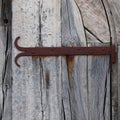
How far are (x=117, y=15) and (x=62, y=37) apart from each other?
0.85ft

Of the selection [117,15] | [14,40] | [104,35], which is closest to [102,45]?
[104,35]

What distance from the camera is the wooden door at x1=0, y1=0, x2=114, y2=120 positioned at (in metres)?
1.67

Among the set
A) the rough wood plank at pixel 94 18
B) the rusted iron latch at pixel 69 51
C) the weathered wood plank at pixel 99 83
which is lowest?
the weathered wood plank at pixel 99 83

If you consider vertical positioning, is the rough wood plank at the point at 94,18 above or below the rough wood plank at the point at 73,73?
above

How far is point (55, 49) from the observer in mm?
1668

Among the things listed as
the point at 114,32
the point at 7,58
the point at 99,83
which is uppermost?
the point at 114,32

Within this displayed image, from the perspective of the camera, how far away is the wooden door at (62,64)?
1.67 meters

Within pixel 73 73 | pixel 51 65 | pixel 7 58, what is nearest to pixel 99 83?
pixel 73 73

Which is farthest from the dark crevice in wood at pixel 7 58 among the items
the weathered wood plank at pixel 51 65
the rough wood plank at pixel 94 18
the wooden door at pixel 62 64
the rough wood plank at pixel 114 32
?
the rough wood plank at pixel 114 32

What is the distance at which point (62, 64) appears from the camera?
1.68 metres

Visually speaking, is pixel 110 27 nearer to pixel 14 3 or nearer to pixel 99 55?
pixel 99 55

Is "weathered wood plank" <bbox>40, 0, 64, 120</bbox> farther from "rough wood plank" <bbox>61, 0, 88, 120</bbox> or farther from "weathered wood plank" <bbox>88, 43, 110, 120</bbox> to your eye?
"weathered wood plank" <bbox>88, 43, 110, 120</bbox>

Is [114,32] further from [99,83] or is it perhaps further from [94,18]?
[99,83]

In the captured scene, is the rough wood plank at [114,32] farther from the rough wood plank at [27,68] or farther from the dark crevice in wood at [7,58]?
the dark crevice in wood at [7,58]
